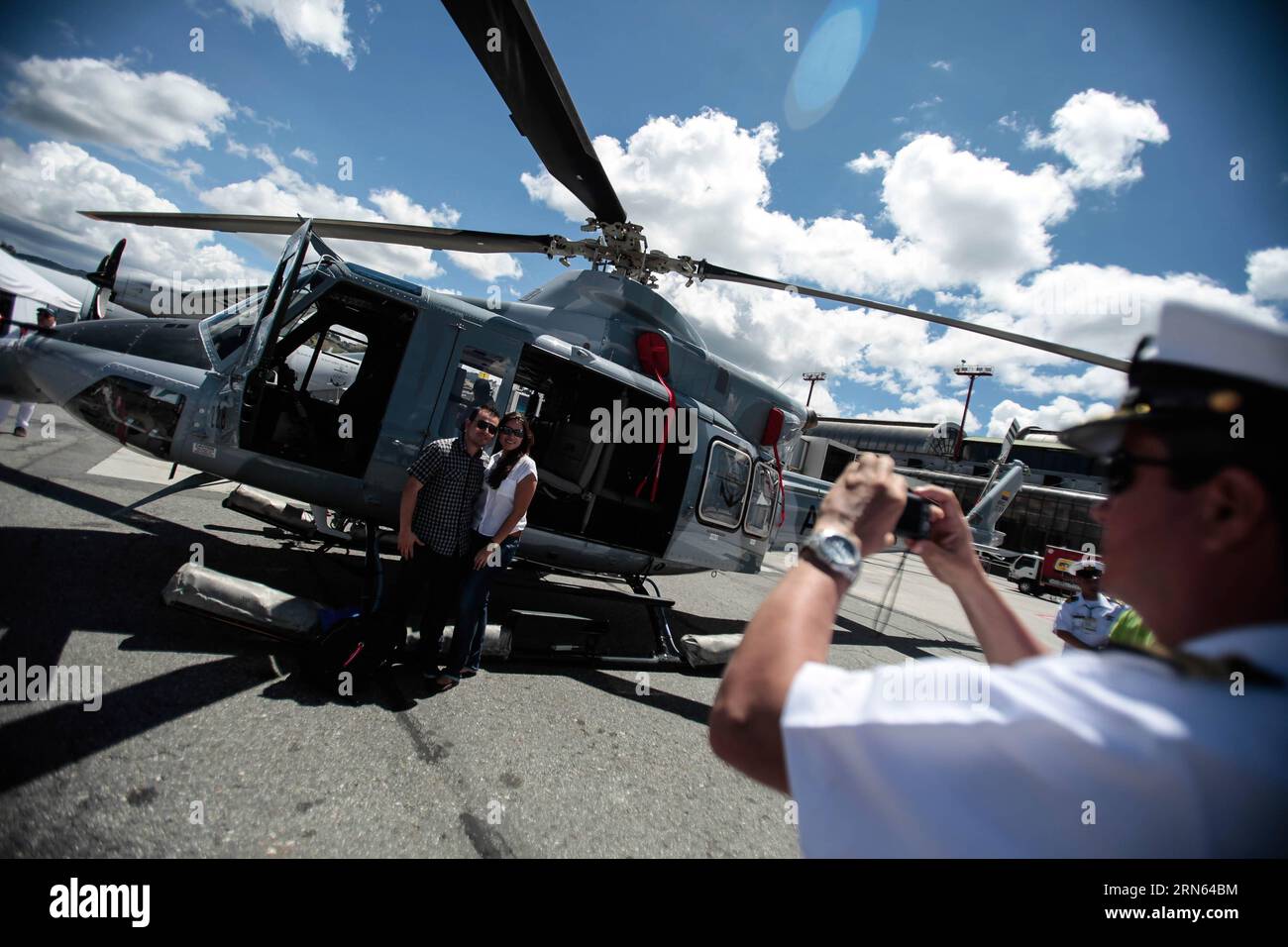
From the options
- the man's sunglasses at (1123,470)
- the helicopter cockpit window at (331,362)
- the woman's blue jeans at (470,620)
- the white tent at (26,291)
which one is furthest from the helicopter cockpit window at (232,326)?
the white tent at (26,291)

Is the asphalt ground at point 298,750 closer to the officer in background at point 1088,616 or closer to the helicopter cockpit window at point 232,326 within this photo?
the helicopter cockpit window at point 232,326

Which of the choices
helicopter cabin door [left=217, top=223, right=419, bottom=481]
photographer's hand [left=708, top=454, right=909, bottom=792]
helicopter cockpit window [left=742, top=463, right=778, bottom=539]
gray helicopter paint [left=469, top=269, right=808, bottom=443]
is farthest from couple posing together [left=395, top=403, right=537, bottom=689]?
photographer's hand [left=708, top=454, right=909, bottom=792]

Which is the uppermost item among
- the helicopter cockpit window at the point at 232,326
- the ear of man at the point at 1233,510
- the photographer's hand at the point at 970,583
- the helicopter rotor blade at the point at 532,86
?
the helicopter rotor blade at the point at 532,86

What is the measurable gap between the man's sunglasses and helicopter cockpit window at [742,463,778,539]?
519 centimetres

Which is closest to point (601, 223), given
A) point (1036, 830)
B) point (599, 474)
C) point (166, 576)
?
point (599, 474)

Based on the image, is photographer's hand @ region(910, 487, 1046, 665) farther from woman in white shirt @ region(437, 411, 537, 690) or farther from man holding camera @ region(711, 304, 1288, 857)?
woman in white shirt @ region(437, 411, 537, 690)

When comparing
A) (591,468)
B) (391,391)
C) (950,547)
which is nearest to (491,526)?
(391,391)

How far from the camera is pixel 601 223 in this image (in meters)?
5.46

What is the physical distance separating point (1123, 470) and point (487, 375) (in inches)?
183

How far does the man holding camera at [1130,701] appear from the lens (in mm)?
621

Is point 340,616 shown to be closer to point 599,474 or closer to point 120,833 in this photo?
point 120,833

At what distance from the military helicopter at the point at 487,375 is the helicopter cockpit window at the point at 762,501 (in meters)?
0.02

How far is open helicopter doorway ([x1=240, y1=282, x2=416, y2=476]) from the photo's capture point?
180 inches

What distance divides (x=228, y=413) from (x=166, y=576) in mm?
1439
